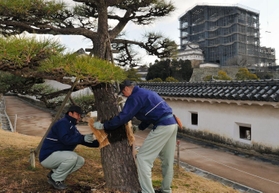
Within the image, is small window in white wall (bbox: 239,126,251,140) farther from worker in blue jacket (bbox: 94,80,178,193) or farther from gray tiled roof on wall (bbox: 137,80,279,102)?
worker in blue jacket (bbox: 94,80,178,193)

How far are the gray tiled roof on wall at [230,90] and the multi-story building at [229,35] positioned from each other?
4997cm

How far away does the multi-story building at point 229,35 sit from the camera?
61006mm

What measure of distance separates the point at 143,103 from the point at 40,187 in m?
2.02

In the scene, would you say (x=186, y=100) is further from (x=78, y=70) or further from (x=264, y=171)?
(x=78, y=70)

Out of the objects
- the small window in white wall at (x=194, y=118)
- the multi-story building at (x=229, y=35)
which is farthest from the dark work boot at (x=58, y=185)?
the multi-story building at (x=229, y=35)

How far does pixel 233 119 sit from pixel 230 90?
104 cm

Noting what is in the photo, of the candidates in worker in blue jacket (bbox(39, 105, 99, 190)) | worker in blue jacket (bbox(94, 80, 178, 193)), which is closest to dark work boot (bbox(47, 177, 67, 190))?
worker in blue jacket (bbox(39, 105, 99, 190))

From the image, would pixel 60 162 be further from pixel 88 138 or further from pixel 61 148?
pixel 88 138

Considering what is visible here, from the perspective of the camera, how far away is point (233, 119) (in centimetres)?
874

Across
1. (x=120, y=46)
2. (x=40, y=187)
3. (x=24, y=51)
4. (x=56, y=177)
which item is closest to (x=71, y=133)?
(x=56, y=177)

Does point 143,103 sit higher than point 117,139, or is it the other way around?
point 143,103

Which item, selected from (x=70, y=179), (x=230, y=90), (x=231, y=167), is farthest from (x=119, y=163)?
(x=230, y=90)

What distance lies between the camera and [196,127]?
10.5m

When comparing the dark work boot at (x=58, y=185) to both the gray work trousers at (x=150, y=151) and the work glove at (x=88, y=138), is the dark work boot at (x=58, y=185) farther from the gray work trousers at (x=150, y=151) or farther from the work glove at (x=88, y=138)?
the gray work trousers at (x=150, y=151)
